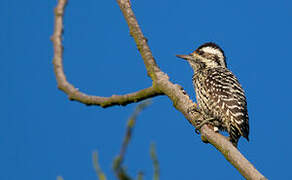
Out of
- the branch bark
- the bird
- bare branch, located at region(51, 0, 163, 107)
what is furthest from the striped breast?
bare branch, located at region(51, 0, 163, 107)

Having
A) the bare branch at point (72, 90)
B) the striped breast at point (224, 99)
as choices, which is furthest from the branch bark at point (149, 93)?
the striped breast at point (224, 99)

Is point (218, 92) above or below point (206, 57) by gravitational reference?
below

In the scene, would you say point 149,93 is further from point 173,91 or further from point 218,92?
point 218,92

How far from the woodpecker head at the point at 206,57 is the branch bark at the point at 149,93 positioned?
324 centimetres

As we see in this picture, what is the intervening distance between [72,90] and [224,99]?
353 centimetres

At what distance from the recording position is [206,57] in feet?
25.0

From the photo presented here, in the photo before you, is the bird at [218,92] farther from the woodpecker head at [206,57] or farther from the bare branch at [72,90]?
the bare branch at [72,90]

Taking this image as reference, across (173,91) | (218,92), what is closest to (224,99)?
(218,92)

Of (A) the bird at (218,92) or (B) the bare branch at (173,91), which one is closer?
(B) the bare branch at (173,91)

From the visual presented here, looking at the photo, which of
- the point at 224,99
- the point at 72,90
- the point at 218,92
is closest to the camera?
the point at 72,90

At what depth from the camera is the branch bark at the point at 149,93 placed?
3340mm

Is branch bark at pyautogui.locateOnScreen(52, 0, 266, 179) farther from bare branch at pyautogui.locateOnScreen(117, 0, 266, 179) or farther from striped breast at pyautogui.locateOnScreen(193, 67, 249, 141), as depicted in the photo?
striped breast at pyautogui.locateOnScreen(193, 67, 249, 141)

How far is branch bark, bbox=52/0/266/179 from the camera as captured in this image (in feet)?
11.0

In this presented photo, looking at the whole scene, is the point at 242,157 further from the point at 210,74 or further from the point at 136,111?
the point at 210,74
